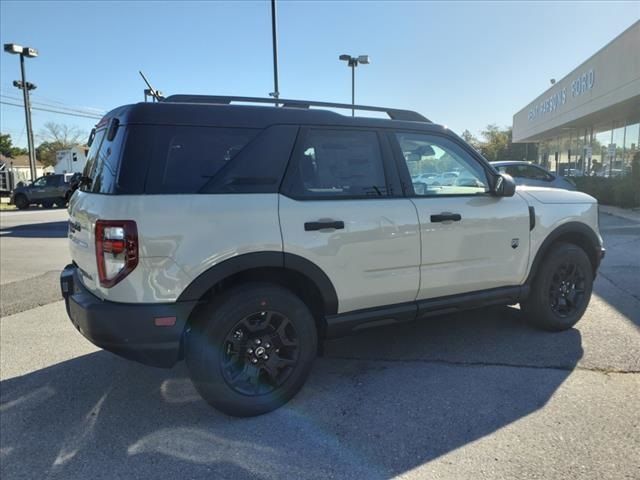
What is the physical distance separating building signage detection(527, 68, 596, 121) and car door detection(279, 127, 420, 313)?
1894cm

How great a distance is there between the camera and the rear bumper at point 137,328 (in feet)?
9.41

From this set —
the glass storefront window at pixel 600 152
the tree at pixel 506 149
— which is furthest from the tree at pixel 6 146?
the glass storefront window at pixel 600 152

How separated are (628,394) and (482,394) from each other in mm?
985

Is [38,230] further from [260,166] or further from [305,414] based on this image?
[305,414]

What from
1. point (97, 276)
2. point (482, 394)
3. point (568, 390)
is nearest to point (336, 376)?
point (482, 394)

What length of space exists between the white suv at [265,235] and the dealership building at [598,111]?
14.7m

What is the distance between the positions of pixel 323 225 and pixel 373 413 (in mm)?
1282

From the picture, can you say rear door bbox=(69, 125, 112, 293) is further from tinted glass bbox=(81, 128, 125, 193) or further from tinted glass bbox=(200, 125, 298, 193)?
tinted glass bbox=(200, 125, 298, 193)

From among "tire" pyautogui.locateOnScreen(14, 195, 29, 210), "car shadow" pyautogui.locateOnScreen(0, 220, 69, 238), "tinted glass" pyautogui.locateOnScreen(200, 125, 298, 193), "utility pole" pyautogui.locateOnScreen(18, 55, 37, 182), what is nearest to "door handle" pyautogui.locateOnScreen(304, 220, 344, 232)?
"tinted glass" pyautogui.locateOnScreen(200, 125, 298, 193)

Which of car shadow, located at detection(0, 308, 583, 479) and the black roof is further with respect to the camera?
the black roof

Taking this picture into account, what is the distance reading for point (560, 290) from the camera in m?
4.62

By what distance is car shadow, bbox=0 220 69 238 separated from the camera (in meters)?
13.6

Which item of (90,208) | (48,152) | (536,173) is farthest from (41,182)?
(48,152)

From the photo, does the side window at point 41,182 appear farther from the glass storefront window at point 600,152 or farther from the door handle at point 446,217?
the door handle at point 446,217
